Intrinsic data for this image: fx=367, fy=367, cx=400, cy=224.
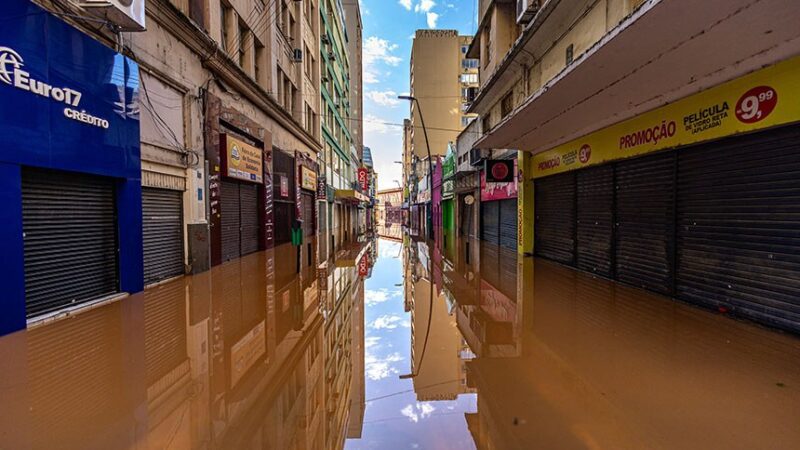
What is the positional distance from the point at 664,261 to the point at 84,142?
420 inches

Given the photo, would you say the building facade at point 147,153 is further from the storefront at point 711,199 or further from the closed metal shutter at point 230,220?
the storefront at point 711,199

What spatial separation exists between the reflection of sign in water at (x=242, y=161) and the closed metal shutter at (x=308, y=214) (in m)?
8.17

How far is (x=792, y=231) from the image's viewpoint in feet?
15.7

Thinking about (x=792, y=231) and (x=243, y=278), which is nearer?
(x=792, y=231)

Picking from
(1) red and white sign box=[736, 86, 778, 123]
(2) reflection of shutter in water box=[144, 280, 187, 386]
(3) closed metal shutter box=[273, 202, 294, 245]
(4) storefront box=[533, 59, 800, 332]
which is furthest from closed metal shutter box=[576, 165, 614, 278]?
(3) closed metal shutter box=[273, 202, 294, 245]

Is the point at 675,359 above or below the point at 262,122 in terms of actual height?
below

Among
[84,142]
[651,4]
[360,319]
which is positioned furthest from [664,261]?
[84,142]

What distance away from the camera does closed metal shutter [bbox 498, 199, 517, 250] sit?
1592cm

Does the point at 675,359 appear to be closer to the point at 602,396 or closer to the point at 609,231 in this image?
the point at 602,396

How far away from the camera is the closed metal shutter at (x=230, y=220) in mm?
12047

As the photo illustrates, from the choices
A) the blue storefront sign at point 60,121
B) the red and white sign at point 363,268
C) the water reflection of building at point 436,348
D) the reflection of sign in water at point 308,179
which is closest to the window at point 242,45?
the blue storefront sign at point 60,121

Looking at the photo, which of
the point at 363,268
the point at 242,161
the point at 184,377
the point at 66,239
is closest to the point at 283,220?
the point at 242,161

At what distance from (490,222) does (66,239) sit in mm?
17833

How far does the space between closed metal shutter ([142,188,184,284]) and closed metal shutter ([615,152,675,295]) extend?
10.7m
